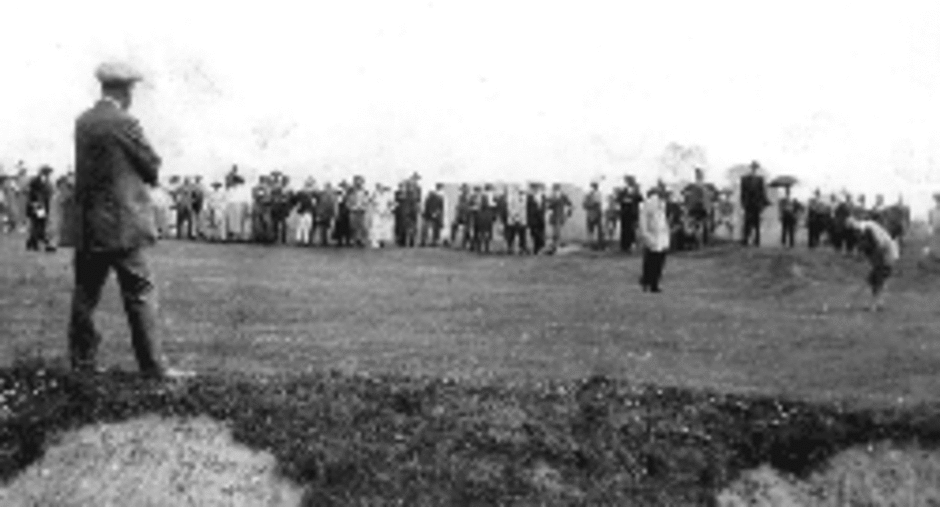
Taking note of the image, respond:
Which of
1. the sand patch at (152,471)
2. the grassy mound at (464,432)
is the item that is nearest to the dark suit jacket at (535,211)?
the grassy mound at (464,432)

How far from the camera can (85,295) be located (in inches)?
474

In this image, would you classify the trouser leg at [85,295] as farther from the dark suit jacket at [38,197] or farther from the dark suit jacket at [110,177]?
the dark suit jacket at [38,197]

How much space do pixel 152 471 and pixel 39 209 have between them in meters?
26.6

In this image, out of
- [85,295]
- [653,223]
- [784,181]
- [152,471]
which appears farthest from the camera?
[784,181]

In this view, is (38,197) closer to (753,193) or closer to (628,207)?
(628,207)

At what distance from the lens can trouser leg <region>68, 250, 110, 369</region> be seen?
1196 cm

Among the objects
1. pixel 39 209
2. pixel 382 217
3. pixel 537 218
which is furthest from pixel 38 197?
pixel 537 218

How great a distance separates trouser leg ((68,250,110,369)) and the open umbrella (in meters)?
33.9

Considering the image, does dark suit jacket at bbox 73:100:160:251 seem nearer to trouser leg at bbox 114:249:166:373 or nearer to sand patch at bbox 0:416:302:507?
trouser leg at bbox 114:249:166:373

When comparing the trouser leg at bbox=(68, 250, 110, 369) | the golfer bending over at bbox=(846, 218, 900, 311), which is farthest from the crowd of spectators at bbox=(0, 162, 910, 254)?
the trouser leg at bbox=(68, 250, 110, 369)

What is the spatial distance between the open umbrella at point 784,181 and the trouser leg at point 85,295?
3391 centimetres

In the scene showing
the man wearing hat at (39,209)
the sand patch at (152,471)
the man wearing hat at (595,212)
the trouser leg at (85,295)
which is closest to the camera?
the sand patch at (152,471)

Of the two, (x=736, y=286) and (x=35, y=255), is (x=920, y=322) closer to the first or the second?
(x=736, y=286)

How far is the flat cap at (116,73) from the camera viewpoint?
39.1 ft
